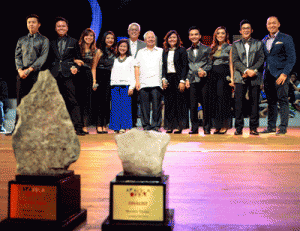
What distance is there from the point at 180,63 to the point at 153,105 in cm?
67

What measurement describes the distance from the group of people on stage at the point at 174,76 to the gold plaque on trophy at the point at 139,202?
322cm

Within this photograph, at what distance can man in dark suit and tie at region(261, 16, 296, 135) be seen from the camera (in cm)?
422

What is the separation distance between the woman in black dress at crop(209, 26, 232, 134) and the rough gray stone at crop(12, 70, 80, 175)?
11.2 feet

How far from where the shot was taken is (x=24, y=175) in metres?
1.20

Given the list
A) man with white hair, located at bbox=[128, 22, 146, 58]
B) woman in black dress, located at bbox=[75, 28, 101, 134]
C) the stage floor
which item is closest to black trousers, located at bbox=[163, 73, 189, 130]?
man with white hair, located at bbox=[128, 22, 146, 58]

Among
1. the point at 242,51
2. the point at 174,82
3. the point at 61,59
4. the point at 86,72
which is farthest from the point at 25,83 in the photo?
the point at 242,51

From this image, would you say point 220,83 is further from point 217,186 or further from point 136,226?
point 136,226

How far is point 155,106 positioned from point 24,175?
3218 millimetres

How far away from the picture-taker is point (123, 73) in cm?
439

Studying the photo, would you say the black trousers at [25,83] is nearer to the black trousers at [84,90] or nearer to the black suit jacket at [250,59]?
the black trousers at [84,90]

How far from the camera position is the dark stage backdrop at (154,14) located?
7.47 meters

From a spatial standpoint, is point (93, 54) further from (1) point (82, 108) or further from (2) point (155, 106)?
(2) point (155, 106)

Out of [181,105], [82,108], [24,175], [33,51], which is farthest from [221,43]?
[24,175]

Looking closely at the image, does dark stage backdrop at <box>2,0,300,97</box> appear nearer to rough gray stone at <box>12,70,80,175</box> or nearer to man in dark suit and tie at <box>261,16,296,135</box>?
man in dark suit and tie at <box>261,16,296,135</box>
